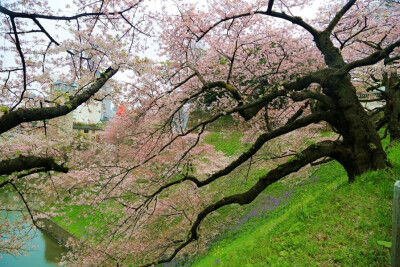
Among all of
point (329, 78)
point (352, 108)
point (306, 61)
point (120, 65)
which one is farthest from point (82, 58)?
point (306, 61)

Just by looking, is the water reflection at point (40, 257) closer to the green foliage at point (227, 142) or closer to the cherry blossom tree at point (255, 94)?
the cherry blossom tree at point (255, 94)

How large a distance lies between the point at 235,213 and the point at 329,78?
882 cm

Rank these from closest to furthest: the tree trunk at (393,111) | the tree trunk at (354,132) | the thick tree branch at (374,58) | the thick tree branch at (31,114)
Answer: the thick tree branch at (31,114) < the thick tree branch at (374,58) < the tree trunk at (354,132) < the tree trunk at (393,111)

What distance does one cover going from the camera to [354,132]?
4.75m

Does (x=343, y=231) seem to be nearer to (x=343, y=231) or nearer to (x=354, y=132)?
(x=343, y=231)

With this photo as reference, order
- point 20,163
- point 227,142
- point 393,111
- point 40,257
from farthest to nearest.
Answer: point 227,142, point 40,257, point 393,111, point 20,163

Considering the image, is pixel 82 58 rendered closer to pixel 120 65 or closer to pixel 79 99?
pixel 120 65

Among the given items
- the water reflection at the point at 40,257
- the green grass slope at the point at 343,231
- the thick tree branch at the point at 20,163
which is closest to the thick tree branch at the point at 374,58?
the green grass slope at the point at 343,231

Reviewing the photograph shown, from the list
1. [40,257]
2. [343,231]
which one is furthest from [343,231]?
[40,257]

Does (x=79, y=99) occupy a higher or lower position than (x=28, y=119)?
higher

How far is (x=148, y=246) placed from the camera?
981cm

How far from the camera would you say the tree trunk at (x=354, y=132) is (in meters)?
4.66

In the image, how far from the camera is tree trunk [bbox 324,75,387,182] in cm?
466

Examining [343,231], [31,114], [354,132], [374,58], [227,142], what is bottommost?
[343,231]
